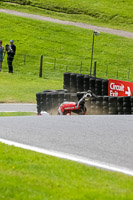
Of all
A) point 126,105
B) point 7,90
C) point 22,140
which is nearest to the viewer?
point 22,140

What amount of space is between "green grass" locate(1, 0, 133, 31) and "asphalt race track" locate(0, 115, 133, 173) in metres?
36.9

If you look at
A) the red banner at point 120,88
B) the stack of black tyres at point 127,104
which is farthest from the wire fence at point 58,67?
the stack of black tyres at point 127,104

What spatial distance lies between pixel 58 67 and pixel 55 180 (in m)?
27.2

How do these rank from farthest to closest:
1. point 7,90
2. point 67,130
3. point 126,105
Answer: point 7,90
point 126,105
point 67,130

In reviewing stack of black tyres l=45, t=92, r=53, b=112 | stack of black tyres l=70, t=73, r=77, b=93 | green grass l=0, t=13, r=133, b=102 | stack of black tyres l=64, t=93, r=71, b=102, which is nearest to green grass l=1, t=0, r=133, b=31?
green grass l=0, t=13, r=133, b=102

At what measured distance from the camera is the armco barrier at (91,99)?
44.8 ft

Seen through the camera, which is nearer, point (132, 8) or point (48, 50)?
point (48, 50)

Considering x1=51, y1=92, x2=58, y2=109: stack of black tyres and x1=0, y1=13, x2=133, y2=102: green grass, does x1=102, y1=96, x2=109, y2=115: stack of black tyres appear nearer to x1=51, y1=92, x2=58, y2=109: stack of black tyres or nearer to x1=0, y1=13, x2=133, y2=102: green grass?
x1=51, y1=92, x2=58, y2=109: stack of black tyres

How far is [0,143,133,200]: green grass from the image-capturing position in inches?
210

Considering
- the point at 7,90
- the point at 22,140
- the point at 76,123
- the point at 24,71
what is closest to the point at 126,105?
the point at 76,123

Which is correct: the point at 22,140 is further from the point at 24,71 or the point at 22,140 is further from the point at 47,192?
the point at 24,71

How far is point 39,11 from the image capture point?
157 ft

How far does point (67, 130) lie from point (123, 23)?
40.3 m

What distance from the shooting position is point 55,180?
5.95 m
